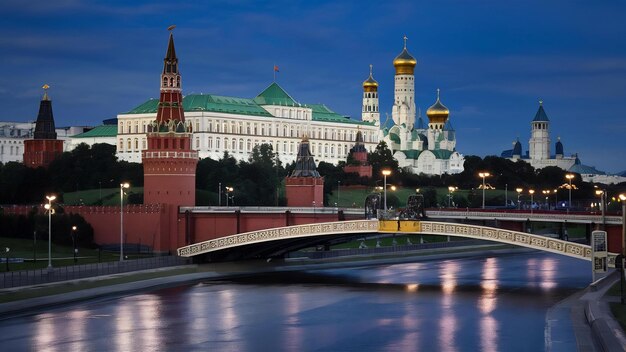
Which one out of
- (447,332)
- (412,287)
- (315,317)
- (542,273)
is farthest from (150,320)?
(542,273)

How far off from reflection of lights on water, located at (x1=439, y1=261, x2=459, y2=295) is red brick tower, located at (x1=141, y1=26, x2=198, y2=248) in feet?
69.3

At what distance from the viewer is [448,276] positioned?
97438mm

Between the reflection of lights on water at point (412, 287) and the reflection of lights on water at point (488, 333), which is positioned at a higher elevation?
the reflection of lights on water at point (412, 287)

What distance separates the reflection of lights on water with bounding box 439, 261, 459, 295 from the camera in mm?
85375

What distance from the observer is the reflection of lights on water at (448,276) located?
280 feet

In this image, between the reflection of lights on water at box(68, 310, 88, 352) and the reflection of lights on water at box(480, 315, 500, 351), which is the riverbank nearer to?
the reflection of lights on water at box(480, 315, 500, 351)

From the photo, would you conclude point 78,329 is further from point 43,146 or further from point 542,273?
point 43,146

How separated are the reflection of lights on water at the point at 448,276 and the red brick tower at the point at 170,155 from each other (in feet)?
69.3

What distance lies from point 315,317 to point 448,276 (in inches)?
1234

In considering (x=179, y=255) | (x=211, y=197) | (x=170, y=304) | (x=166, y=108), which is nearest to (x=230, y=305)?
(x=170, y=304)

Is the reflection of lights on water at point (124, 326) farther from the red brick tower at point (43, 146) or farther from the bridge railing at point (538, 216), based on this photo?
the red brick tower at point (43, 146)

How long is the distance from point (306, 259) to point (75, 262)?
85.5 ft

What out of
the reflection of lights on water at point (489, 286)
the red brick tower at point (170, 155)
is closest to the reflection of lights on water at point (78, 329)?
the reflection of lights on water at point (489, 286)

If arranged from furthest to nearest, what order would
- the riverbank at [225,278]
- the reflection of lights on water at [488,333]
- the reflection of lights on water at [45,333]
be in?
the riverbank at [225,278] → the reflection of lights on water at [45,333] → the reflection of lights on water at [488,333]
